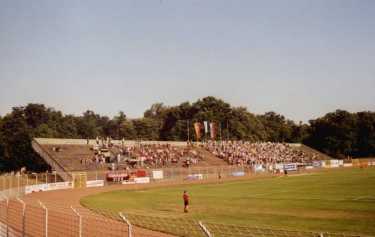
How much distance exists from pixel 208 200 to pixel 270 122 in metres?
135

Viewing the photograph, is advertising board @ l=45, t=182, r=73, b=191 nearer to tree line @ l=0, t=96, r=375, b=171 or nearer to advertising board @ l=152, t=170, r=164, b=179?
advertising board @ l=152, t=170, r=164, b=179

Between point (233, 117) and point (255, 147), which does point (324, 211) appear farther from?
point (233, 117)

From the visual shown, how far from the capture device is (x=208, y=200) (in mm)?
37281

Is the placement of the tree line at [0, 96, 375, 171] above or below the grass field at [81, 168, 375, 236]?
above

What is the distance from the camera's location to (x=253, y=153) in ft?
312

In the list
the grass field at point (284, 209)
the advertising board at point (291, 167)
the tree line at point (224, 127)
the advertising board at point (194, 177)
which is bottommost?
the grass field at point (284, 209)

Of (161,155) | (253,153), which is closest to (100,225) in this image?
(161,155)

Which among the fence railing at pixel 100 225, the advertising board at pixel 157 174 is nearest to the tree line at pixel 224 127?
the advertising board at pixel 157 174

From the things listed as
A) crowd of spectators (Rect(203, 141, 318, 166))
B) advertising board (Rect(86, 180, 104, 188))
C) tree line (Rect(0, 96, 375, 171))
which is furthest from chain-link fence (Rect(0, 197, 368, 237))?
tree line (Rect(0, 96, 375, 171))

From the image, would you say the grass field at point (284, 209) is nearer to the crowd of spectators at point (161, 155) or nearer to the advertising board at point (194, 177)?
the advertising board at point (194, 177)

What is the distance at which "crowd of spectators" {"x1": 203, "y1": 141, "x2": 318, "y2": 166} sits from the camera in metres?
89.6

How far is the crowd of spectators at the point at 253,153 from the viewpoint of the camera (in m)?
89.6

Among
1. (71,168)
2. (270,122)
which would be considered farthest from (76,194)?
(270,122)

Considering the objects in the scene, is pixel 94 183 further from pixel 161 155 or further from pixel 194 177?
pixel 161 155
